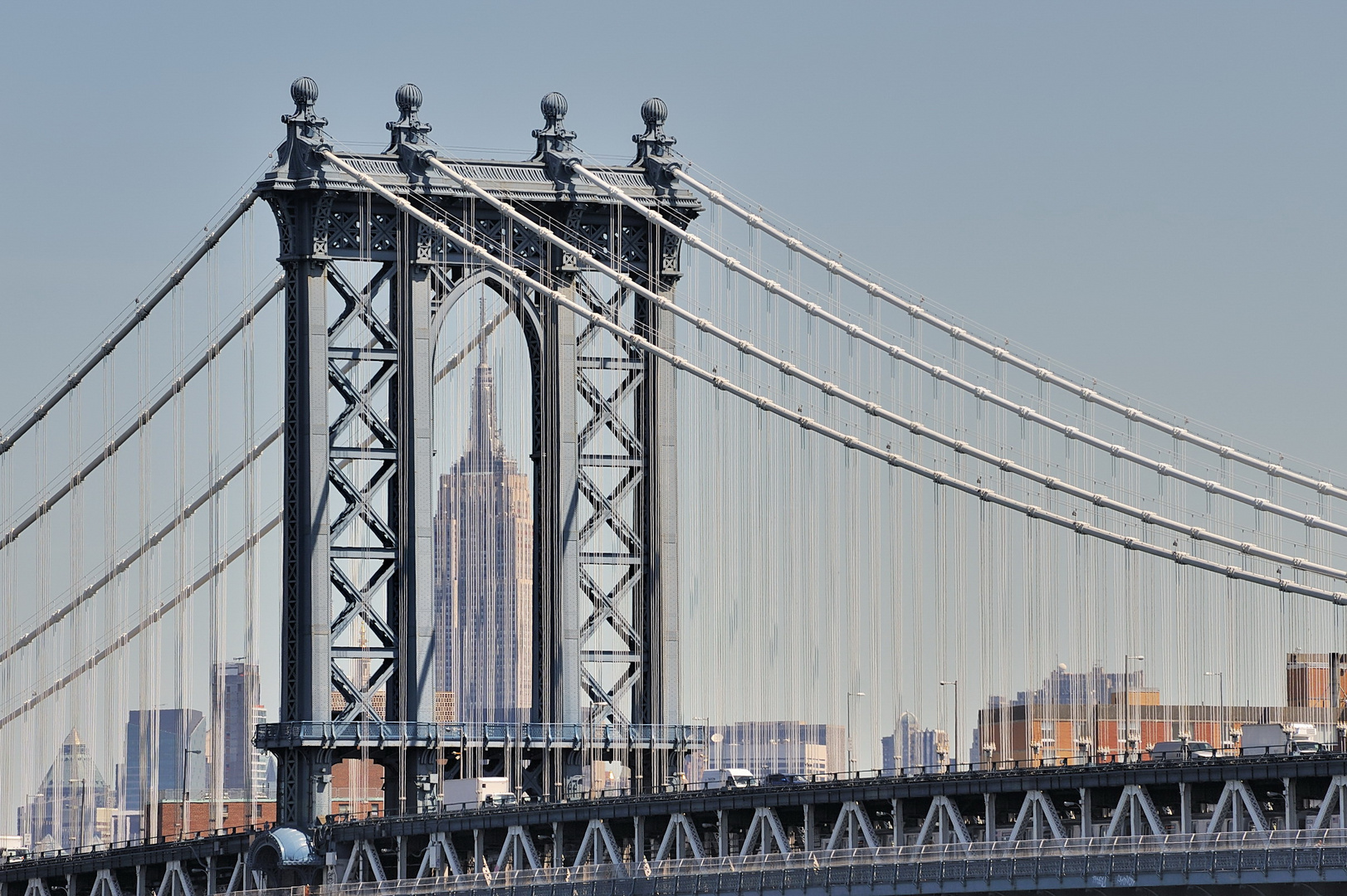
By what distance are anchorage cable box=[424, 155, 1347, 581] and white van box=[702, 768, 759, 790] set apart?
1302cm

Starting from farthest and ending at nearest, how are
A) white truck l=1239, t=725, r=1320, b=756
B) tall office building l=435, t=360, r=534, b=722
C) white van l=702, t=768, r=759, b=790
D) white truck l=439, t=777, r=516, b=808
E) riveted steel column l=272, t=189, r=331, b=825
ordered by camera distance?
tall office building l=435, t=360, r=534, b=722 → riveted steel column l=272, t=189, r=331, b=825 → white truck l=439, t=777, r=516, b=808 → white van l=702, t=768, r=759, b=790 → white truck l=1239, t=725, r=1320, b=756

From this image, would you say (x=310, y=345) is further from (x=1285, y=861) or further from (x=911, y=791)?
(x=1285, y=861)

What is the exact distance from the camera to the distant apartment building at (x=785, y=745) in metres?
106

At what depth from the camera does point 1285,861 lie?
8731 centimetres

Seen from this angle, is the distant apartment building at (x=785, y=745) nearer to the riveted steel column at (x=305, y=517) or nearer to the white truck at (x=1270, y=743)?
the white truck at (x=1270, y=743)

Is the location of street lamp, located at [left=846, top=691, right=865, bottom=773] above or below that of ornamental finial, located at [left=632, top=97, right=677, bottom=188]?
below

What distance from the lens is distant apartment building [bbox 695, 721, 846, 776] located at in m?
106

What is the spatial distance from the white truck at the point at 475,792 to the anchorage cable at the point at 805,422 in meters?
16.1

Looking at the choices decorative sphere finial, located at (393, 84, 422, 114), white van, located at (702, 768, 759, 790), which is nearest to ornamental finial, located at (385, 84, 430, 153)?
decorative sphere finial, located at (393, 84, 422, 114)

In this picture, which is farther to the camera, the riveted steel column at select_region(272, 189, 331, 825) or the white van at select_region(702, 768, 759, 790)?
the riveted steel column at select_region(272, 189, 331, 825)

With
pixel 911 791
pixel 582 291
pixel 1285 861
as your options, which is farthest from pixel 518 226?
pixel 1285 861

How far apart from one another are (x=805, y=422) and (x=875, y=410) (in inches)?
93.8

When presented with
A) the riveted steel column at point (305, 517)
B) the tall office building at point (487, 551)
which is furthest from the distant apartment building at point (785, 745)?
the tall office building at point (487, 551)

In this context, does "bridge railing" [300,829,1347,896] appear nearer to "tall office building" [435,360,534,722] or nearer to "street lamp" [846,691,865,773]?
"street lamp" [846,691,865,773]
